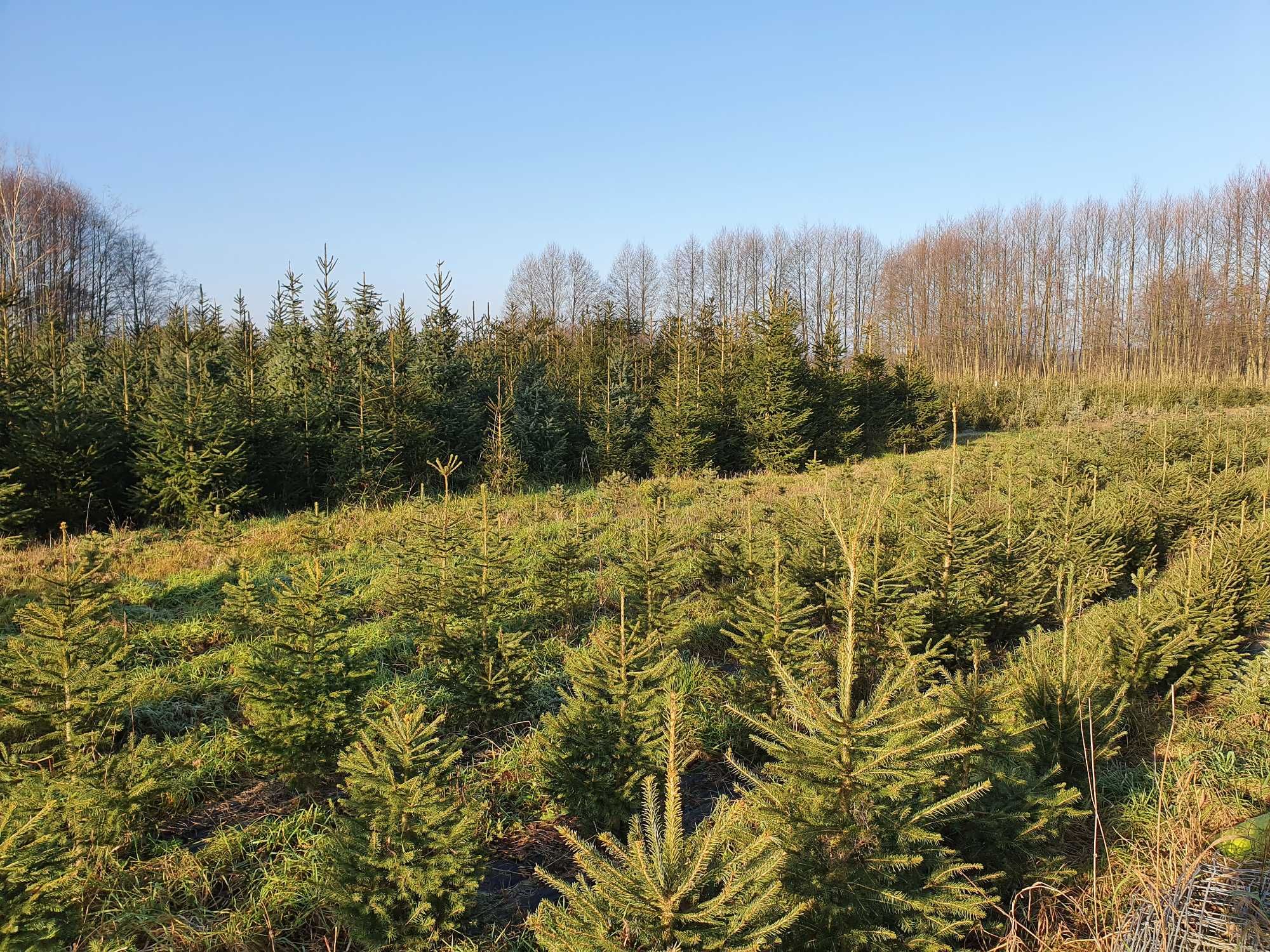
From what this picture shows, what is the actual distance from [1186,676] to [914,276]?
52.6 metres

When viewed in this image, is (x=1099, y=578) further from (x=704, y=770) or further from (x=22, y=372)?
(x=22, y=372)

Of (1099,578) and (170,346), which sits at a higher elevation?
(170,346)

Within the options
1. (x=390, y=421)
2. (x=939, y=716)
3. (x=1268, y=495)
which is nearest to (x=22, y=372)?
(x=390, y=421)

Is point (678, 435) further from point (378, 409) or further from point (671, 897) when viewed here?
point (671, 897)

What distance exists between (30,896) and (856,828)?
2.90 meters

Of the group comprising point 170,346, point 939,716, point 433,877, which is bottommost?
point 433,877

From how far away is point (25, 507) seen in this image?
396 inches

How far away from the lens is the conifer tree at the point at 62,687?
3811mm

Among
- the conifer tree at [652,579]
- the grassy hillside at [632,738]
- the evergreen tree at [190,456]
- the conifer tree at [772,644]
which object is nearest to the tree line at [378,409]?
the evergreen tree at [190,456]

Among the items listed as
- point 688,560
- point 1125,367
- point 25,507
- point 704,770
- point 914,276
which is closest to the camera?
point 704,770

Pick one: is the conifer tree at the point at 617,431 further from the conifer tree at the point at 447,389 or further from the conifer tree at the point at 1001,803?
the conifer tree at the point at 1001,803

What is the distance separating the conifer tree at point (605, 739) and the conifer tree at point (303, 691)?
135 cm

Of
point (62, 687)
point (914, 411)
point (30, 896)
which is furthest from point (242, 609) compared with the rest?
point (914, 411)

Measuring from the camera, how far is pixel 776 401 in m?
18.7
